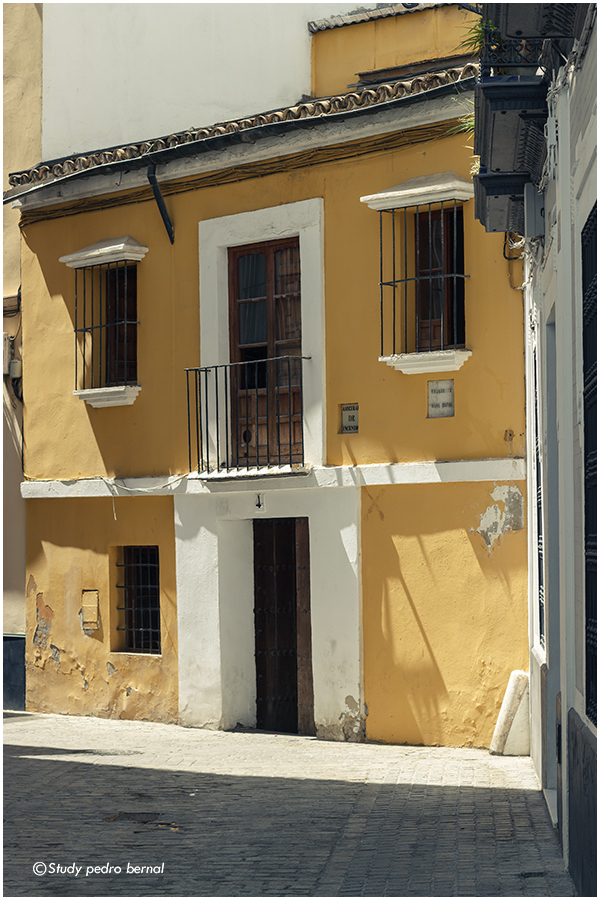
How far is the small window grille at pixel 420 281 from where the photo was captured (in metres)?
11.1

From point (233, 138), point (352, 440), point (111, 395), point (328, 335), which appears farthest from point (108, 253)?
point (352, 440)

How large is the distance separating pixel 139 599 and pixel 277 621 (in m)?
1.91

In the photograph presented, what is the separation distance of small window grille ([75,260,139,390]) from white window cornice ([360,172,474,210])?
370cm

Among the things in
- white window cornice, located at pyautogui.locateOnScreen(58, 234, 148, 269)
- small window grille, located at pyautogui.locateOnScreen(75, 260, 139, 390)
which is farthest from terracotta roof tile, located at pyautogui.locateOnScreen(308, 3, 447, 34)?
small window grille, located at pyautogui.locateOnScreen(75, 260, 139, 390)

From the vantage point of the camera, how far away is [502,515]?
1059 cm

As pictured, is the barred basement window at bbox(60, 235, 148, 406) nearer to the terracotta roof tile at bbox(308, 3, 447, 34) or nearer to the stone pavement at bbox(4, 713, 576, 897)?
the terracotta roof tile at bbox(308, 3, 447, 34)

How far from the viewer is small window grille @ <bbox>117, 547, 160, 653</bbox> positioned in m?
13.2

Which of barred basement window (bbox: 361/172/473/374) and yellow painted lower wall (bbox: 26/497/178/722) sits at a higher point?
barred basement window (bbox: 361/172/473/374)

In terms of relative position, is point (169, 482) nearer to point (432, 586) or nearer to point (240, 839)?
point (432, 586)

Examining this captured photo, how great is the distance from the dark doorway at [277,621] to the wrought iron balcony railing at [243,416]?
2.61 feet

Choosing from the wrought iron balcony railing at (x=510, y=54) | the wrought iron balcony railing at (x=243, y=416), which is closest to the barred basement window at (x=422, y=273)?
the wrought iron balcony railing at (x=243, y=416)

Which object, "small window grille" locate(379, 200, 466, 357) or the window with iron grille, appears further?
the window with iron grille

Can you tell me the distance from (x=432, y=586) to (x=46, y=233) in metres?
6.95

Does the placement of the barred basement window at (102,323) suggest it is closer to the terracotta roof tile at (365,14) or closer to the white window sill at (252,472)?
the white window sill at (252,472)
